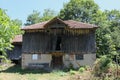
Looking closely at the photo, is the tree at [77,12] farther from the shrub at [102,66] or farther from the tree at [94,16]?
the shrub at [102,66]

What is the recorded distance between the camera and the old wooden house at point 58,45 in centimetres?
3841

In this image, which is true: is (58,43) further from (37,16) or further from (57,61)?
(37,16)

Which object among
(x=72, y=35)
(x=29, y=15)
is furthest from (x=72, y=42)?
(x=29, y=15)

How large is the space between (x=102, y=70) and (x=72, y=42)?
651 inches

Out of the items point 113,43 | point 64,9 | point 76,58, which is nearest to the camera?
point 76,58

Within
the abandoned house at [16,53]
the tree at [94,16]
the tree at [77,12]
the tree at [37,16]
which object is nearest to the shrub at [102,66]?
the abandoned house at [16,53]

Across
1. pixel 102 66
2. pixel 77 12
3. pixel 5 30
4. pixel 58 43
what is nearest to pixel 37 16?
pixel 77 12

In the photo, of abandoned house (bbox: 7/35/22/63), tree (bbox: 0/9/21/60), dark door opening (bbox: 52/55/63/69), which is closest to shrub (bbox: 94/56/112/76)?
tree (bbox: 0/9/21/60)

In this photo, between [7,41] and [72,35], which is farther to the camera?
[72,35]

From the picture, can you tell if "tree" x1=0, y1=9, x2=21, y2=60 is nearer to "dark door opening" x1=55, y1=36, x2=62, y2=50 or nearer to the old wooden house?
the old wooden house

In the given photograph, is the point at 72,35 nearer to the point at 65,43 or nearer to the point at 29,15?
the point at 65,43

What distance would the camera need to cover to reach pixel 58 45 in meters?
39.2

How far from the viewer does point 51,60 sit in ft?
128

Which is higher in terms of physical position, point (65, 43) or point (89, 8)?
point (89, 8)
